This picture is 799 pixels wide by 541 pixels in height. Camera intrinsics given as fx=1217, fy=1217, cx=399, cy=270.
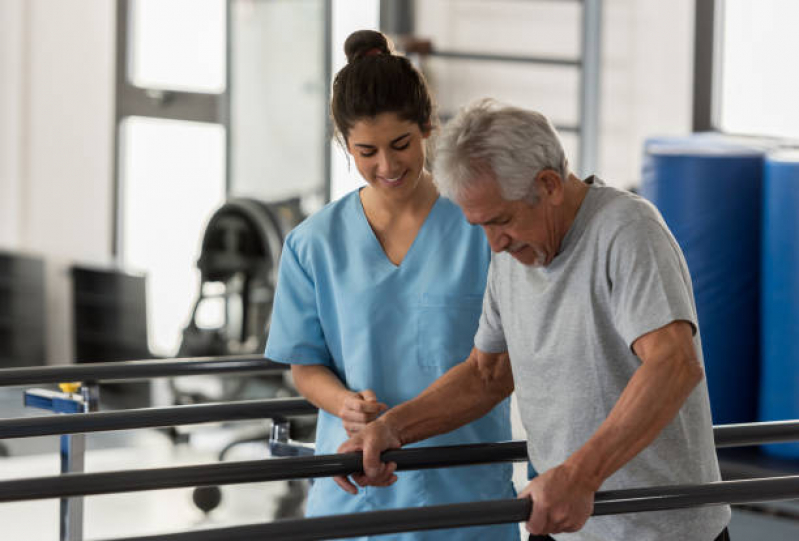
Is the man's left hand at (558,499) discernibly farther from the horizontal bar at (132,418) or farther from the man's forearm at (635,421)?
the horizontal bar at (132,418)

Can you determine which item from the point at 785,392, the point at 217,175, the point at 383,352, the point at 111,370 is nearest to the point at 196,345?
the point at 217,175

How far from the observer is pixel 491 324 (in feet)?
5.51

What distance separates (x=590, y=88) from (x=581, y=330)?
4.00 meters

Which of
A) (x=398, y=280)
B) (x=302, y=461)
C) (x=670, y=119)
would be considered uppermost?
(x=670, y=119)

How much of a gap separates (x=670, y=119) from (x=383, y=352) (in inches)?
139

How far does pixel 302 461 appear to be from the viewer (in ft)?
5.03

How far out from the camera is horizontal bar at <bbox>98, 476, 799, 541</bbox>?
1.34 meters

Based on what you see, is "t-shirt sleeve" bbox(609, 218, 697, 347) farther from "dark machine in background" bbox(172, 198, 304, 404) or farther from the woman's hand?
"dark machine in background" bbox(172, 198, 304, 404)

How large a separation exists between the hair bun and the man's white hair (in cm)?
36

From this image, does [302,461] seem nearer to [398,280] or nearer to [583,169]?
[398,280]

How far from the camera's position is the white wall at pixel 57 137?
7414mm

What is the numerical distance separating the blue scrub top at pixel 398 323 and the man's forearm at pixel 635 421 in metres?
0.42

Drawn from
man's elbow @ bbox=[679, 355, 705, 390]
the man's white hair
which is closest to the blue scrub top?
the man's white hair

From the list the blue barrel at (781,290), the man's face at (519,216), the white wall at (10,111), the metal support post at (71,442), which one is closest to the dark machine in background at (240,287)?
the white wall at (10,111)
